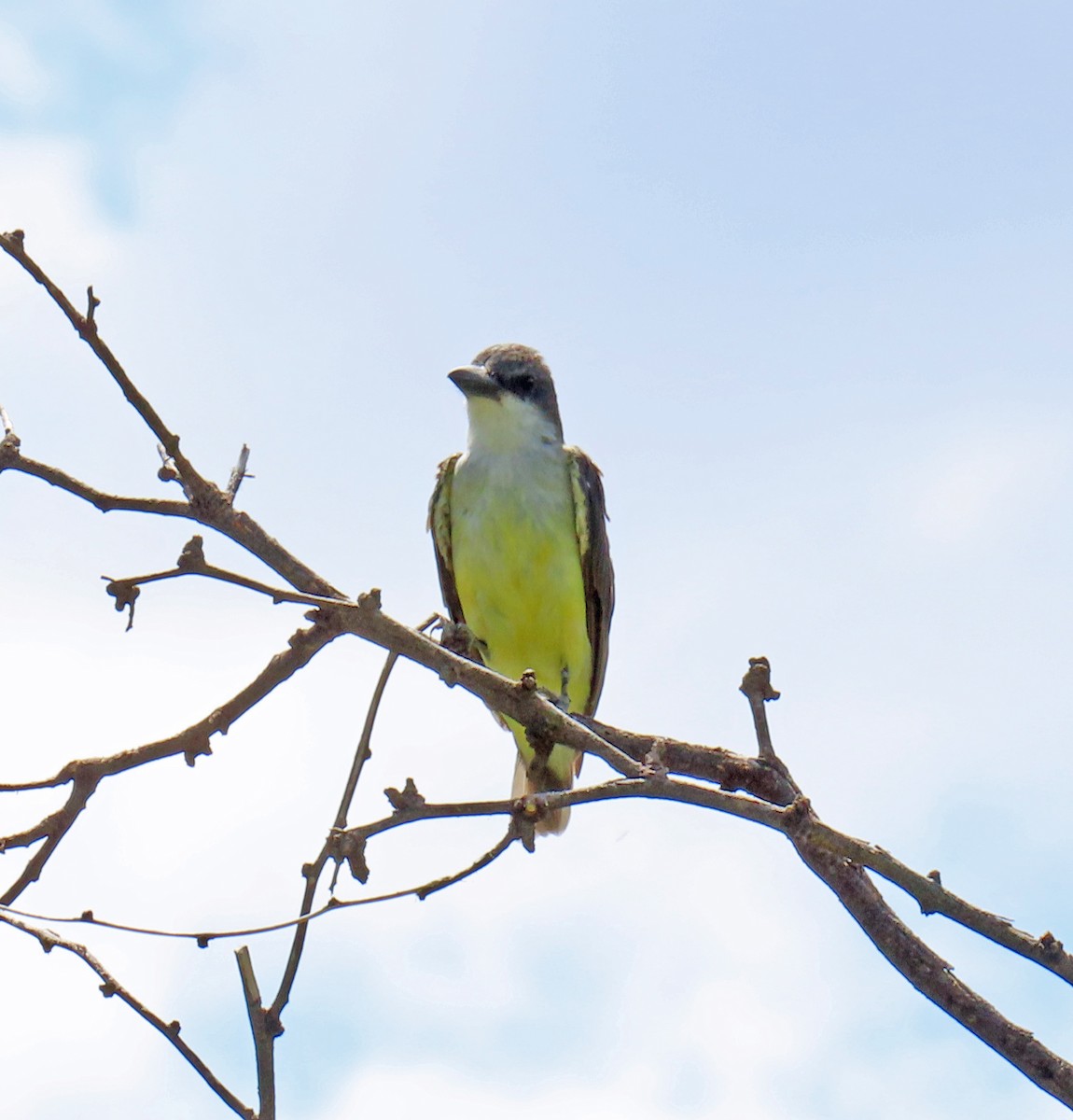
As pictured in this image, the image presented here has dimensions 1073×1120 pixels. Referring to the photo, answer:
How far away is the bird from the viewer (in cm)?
802

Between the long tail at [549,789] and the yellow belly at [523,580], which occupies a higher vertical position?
the yellow belly at [523,580]

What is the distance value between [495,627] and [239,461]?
4137 millimetres

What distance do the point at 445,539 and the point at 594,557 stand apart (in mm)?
876

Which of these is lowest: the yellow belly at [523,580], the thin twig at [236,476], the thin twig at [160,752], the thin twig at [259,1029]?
the thin twig at [259,1029]

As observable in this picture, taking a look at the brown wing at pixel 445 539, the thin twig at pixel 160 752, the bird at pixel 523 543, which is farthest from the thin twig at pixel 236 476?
the brown wing at pixel 445 539

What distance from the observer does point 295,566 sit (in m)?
3.91

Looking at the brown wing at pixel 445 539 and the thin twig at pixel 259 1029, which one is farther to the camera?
the brown wing at pixel 445 539

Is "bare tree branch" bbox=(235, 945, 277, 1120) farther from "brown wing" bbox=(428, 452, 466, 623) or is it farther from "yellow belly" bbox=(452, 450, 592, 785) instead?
"brown wing" bbox=(428, 452, 466, 623)

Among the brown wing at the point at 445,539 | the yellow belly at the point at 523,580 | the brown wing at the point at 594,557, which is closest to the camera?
the yellow belly at the point at 523,580

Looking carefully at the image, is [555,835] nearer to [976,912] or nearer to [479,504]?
[479,504]

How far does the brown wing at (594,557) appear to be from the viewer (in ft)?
27.3

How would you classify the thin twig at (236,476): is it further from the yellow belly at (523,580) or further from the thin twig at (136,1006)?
the yellow belly at (523,580)

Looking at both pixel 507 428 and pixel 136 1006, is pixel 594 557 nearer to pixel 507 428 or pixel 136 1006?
pixel 507 428

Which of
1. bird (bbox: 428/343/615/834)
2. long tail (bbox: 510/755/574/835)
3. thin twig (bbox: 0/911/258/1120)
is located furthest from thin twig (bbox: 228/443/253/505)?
bird (bbox: 428/343/615/834)
